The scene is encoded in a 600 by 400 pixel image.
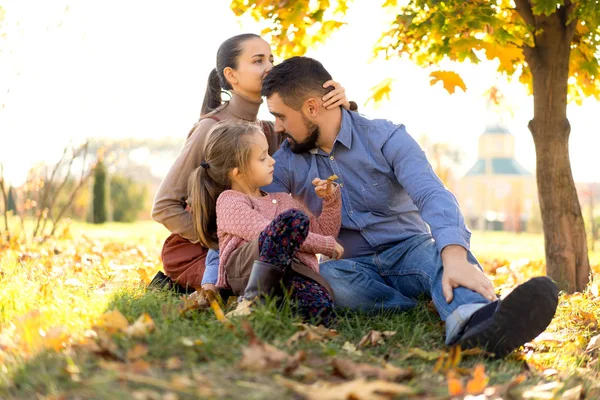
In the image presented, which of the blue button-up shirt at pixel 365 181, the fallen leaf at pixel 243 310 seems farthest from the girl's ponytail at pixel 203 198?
the fallen leaf at pixel 243 310

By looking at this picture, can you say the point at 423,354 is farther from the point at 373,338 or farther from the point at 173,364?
the point at 173,364

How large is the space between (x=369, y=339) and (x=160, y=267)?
119 inches

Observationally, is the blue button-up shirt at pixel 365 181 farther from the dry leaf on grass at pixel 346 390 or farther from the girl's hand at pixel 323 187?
the dry leaf on grass at pixel 346 390

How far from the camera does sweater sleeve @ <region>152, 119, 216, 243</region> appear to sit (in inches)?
161

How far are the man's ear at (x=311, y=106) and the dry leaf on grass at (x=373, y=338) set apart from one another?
122cm

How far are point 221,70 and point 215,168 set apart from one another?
3.03ft

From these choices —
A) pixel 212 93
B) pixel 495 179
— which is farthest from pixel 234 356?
pixel 495 179

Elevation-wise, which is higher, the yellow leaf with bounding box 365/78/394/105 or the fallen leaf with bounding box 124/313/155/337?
the yellow leaf with bounding box 365/78/394/105

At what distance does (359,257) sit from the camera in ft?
12.4

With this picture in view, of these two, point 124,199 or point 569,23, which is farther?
point 124,199

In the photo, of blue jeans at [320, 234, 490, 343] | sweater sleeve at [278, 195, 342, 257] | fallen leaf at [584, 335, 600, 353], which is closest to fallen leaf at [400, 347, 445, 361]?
blue jeans at [320, 234, 490, 343]

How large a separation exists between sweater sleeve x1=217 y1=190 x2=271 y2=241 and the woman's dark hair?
1.01 m

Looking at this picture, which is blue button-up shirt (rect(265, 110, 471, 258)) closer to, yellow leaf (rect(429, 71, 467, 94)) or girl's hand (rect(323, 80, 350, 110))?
girl's hand (rect(323, 80, 350, 110))

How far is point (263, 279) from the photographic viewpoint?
3.07 metres
